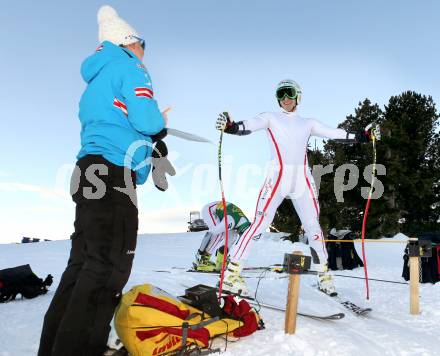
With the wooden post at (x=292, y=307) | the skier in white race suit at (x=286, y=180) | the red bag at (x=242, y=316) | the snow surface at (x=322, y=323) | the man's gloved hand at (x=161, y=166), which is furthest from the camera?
the skier in white race suit at (x=286, y=180)

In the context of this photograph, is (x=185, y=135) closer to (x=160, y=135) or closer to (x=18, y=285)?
(x=160, y=135)

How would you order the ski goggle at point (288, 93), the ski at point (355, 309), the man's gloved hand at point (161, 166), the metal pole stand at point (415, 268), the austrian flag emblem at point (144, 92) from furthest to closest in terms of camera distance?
the ski goggle at point (288, 93) → the metal pole stand at point (415, 268) → the ski at point (355, 309) → the man's gloved hand at point (161, 166) → the austrian flag emblem at point (144, 92)

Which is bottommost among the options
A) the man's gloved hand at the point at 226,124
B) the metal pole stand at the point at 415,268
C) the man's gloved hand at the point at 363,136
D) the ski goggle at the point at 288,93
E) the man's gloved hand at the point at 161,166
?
the metal pole stand at the point at 415,268

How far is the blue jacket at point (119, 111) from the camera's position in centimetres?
268

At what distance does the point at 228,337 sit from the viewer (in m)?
3.27

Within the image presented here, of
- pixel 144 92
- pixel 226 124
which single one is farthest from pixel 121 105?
pixel 226 124

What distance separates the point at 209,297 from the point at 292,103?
3027 mm

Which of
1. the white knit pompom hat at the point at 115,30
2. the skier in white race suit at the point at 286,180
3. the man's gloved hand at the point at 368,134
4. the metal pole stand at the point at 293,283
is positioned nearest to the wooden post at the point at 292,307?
the metal pole stand at the point at 293,283


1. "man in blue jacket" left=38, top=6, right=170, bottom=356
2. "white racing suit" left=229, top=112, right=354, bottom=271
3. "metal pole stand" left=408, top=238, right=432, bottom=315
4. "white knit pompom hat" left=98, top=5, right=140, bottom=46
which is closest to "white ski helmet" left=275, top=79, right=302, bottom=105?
"white racing suit" left=229, top=112, right=354, bottom=271

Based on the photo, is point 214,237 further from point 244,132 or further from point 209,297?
point 209,297

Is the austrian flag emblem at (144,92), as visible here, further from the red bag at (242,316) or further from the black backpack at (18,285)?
the black backpack at (18,285)

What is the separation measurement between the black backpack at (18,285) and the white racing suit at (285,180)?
263 centimetres

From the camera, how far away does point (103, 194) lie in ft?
8.54

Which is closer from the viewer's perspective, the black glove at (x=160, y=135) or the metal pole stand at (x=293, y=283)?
the black glove at (x=160, y=135)
